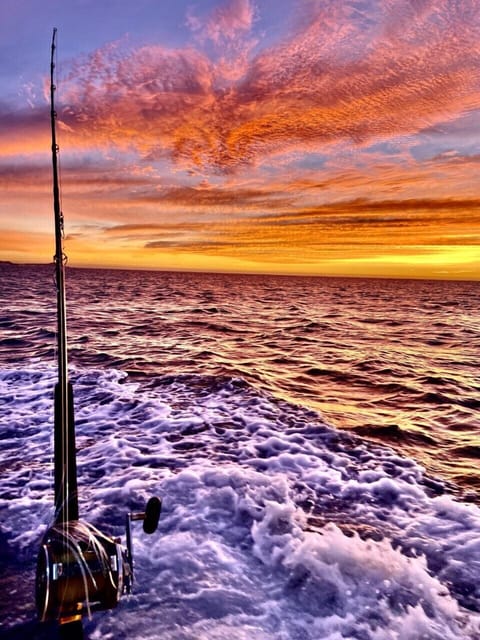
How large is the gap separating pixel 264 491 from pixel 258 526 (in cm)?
72

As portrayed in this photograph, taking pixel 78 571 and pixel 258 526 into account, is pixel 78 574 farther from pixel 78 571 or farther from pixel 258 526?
pixel 258 526

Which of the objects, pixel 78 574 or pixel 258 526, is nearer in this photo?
pixel 78 574

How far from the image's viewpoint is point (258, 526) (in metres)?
4.66

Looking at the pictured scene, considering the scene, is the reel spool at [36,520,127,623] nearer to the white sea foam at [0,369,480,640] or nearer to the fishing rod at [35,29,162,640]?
the fishing rod at [35,29,162,640]

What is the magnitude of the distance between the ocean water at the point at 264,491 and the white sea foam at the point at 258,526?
0.02 m

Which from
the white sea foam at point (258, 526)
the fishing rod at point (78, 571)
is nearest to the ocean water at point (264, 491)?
the white sea foam at point (258, 526)

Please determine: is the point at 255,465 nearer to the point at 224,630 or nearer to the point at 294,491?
the point at 294,491

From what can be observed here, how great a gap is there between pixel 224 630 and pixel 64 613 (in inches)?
63.7

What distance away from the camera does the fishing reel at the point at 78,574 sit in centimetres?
209

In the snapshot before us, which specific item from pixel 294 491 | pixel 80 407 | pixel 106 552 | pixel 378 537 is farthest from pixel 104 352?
pixel 106 552

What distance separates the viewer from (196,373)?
37.3 ft

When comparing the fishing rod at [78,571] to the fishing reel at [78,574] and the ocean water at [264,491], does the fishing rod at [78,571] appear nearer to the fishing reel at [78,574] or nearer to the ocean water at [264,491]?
the fishing reel at [78,574]

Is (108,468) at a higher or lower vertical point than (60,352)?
lower

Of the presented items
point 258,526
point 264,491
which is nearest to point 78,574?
point 258,526
